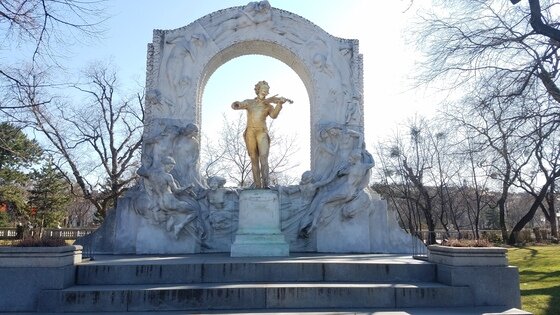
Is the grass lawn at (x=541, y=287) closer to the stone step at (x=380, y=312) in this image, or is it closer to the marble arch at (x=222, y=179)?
the stone step at (x=380, y=312)

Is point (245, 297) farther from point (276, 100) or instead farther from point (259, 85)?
point (259, 85)

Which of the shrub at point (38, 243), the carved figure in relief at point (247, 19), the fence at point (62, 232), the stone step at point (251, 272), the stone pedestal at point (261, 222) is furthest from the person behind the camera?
the fence at point (62, 232)

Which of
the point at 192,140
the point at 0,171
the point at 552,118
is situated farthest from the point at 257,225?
the point at 0,171

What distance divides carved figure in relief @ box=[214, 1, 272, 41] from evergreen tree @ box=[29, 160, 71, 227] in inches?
1134

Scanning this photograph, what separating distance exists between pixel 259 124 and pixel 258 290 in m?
5.83

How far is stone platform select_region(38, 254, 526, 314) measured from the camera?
23.5ft

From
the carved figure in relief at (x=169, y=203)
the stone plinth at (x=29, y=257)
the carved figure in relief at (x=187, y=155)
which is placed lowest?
the stone plinth at (x=29, y=257)

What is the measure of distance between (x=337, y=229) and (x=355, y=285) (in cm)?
521

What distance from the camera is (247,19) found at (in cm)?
1478

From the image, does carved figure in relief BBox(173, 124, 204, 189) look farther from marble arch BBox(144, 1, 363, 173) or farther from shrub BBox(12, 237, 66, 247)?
shrub BBox(12, 237, 66, 247)

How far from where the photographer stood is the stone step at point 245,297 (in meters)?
7.16

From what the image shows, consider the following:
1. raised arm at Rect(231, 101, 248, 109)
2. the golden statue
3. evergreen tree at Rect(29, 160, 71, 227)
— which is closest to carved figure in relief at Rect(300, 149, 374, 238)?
the golden statue

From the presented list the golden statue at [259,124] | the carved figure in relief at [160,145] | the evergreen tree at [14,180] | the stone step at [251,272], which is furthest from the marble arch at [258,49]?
the evergreen tree at [14,180]

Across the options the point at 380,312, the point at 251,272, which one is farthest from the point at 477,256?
the point at 251,272
